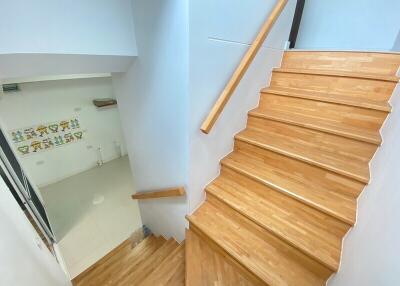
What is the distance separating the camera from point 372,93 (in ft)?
5.32

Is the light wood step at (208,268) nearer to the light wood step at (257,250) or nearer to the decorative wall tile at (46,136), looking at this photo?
the light wood step at (257,250)

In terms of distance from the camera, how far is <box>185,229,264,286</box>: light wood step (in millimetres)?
1362

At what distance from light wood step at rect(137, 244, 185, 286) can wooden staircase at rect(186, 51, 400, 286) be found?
21cm

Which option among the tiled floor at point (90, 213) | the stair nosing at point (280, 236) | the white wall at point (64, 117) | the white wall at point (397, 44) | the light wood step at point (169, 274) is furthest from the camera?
the white wall at point (64, 117)

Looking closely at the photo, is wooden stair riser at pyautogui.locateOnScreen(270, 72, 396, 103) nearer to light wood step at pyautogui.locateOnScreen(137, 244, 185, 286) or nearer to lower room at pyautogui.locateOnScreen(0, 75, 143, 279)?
light wood step at pyautogui.locateOnScreen(137, 244, 185, 286)

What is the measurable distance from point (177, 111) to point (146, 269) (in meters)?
1.61

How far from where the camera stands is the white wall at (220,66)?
1.21 m

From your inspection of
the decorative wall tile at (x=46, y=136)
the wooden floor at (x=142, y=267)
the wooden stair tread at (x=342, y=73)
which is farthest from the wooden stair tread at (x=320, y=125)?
the decorative wall tile at (x=46, y=136)

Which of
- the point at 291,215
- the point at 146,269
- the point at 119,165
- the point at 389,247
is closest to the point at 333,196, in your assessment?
the point at 291,215

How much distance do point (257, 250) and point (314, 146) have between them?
1000mm

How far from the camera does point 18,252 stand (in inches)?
42.4

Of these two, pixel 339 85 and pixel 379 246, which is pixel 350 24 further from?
pixel 379 246

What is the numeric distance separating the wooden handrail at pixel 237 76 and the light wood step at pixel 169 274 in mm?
1247

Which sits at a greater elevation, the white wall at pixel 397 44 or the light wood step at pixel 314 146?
the white wall at pixel 397 44
